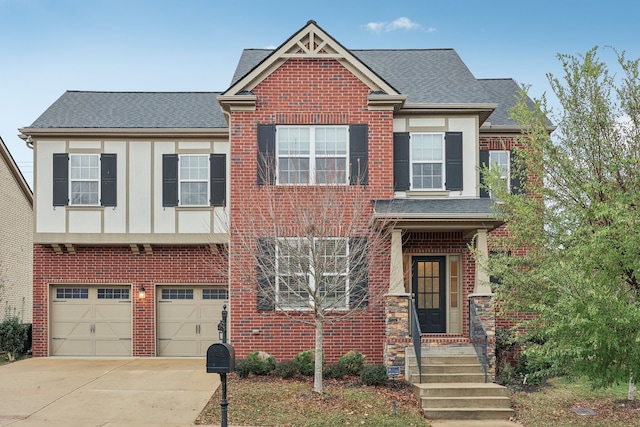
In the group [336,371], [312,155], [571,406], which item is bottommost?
[571,406]

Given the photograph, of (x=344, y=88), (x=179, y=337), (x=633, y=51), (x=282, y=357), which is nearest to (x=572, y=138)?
(x=633, y=51)

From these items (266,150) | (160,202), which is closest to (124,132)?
(160,202)

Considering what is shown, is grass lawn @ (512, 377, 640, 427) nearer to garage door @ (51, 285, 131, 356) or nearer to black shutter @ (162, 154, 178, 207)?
black shutter @ (162, 154, 178, 207)

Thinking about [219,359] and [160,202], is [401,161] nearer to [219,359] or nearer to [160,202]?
[160,202]

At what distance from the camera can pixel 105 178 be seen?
16.9 metres

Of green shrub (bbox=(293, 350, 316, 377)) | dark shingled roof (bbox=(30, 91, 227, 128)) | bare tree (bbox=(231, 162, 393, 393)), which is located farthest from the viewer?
dark shingled roof (bbox=(30, 91, 227, 128))

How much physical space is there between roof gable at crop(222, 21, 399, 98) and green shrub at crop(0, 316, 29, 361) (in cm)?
918

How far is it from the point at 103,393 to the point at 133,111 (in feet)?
30.6

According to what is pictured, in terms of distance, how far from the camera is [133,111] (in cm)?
1814

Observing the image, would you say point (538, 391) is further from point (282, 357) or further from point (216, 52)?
point (216, 52)

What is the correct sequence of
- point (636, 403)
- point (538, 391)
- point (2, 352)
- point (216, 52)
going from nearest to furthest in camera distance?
point (636, 403) < point (538, 391) < point (2, 352) < point (216, 52)

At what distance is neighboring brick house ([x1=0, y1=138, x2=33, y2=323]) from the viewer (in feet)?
68.0

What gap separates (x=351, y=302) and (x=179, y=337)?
6495 millimetres

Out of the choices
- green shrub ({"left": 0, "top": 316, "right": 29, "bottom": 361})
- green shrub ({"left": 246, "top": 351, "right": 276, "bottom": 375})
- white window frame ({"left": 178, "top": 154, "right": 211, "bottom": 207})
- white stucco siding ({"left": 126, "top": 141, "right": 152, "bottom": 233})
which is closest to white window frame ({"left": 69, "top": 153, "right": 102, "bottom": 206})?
white stucco siding ({"left": 126, "top": 141, "right": 152, "bottom": 233})
